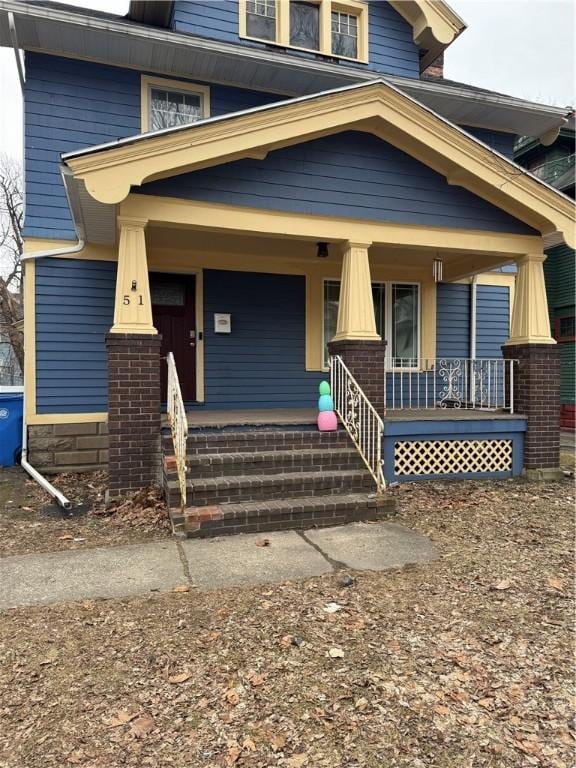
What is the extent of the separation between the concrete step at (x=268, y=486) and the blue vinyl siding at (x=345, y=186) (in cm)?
308

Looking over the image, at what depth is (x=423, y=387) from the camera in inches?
359

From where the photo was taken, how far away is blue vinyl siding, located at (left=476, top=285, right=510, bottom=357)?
31.2 feet

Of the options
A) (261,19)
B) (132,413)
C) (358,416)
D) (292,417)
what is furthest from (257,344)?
(261,19)

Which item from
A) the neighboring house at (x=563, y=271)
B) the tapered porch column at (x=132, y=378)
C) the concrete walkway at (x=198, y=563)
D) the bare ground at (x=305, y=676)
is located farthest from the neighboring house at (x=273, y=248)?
the neighboring house at (x=563, y=271)

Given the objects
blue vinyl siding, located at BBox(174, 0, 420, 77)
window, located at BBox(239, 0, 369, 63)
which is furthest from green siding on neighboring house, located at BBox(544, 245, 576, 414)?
window, located at BBox(239, 0, 369, 63)

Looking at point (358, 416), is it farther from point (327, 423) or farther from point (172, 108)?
point (172, 108)

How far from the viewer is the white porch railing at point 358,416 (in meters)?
5.50

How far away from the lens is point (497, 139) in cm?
954

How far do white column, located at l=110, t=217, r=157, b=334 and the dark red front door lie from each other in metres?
2.38

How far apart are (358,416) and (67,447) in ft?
13.9

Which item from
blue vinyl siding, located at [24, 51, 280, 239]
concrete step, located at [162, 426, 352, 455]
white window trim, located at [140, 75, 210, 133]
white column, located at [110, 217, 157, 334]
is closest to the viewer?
concrete step, located at [162, 426, 352, 455]

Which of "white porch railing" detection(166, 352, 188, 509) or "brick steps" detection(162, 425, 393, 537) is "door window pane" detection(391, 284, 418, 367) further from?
"white porch railing" detection(166, 352, 188, 509)

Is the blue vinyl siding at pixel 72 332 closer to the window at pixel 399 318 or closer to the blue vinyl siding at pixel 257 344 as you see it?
the blue vinyl siding at pixel 257 344

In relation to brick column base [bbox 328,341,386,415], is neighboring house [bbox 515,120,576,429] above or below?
above
